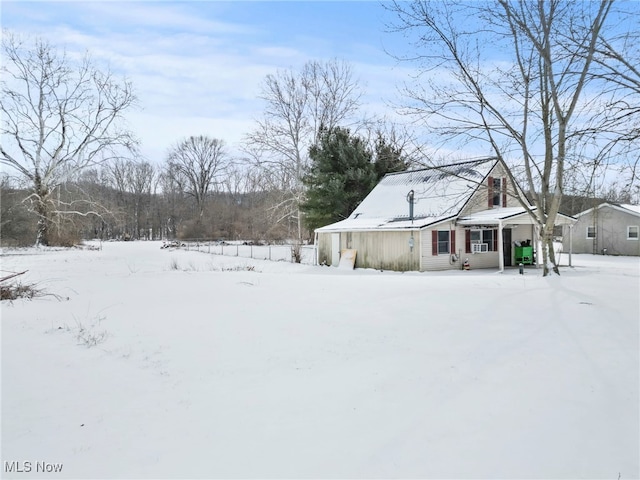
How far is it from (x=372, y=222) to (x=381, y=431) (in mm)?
16829

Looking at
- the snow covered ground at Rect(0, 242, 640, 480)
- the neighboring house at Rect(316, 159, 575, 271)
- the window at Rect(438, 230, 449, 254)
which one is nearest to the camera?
the snow covered ground at Rect(0, 242, 640, 480)

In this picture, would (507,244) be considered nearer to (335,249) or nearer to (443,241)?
(443,241)

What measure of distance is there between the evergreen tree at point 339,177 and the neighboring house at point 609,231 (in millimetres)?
13731

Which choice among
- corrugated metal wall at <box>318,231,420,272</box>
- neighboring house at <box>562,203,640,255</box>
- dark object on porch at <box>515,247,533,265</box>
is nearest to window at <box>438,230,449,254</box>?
corrugated metal wall at <box>318,231,420,272</box>

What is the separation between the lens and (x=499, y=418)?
402 centimetres

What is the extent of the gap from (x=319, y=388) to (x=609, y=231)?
94.6 feet

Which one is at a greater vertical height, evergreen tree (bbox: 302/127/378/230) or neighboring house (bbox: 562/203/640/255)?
evergreen tree (bbox: 302/127/378/230)

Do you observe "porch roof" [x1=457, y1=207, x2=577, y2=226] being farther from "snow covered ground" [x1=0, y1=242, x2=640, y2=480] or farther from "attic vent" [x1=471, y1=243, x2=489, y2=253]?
"snow covered ground" [x1=0, y1=242, x2=640, y2=480]

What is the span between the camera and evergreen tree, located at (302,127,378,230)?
2723 cm

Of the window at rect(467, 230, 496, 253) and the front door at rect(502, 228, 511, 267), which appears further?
the front door at rect(502, 228, 511, 267)

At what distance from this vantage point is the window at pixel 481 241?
1897 centimetres

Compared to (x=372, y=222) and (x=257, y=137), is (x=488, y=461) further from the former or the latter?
(x=257, y=137)

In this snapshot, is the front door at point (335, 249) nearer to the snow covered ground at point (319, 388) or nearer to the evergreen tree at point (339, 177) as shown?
the evergreen tree at point (339, 177)

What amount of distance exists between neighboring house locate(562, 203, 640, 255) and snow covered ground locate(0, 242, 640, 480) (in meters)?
21.6
